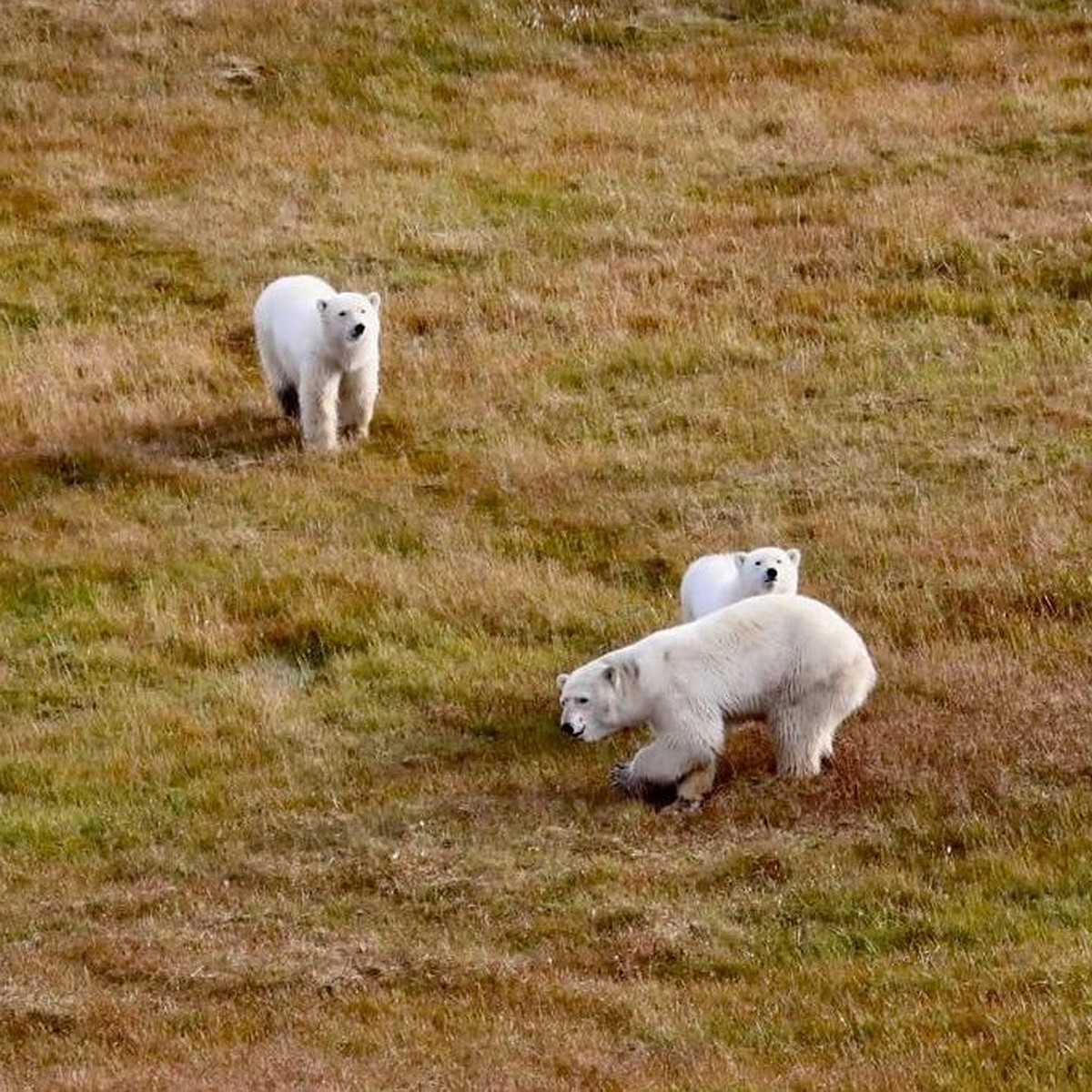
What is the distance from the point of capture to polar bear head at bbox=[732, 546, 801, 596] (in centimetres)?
1720

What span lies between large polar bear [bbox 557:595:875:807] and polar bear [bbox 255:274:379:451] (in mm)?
8064

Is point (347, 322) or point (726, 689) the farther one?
point (347, 322)

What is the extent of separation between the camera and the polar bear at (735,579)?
17.2m

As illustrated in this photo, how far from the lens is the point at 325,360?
23.2m

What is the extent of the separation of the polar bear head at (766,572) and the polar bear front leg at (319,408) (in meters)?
6.88

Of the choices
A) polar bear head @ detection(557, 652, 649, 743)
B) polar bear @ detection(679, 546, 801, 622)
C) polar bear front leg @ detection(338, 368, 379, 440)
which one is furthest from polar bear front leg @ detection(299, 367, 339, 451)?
polar bear head @ detection(557, 652, 649, 743)

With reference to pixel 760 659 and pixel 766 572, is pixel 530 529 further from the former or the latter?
pixel 760 659

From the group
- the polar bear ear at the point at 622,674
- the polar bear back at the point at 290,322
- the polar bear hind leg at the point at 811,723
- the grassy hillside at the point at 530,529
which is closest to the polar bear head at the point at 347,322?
the polar bear back at the point at 290,322

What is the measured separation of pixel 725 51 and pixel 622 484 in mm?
16232

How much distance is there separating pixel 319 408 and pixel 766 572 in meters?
7.32

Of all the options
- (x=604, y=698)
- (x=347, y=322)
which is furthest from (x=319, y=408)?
(x=604, y=698)

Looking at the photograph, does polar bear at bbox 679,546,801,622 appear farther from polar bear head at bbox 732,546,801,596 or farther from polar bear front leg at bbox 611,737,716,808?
polar bear front leg at bbox 611,737,716,808

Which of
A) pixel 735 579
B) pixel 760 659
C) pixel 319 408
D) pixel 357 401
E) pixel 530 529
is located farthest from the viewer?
pixel 357 401

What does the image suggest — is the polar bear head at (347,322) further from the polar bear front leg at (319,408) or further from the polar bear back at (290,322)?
the polar bear front leg at (319,408)
